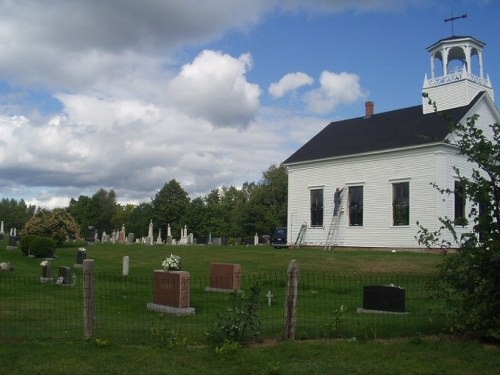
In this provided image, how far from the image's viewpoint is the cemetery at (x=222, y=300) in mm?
9906

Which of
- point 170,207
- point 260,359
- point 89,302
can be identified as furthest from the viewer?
point 170,207

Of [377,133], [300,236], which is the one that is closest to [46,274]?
[300,236]

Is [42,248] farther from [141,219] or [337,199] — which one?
[141,219]

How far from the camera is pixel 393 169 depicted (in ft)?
104

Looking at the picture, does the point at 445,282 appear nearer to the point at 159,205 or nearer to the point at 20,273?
the point at 20,273

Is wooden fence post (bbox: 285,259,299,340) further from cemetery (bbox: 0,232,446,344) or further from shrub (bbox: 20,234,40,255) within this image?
shrub (bbox: 20,234,40,255)

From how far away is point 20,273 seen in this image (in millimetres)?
21469

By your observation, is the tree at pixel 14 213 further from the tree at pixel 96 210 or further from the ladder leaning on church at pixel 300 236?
the ladder leaning on church at pixel 300 236

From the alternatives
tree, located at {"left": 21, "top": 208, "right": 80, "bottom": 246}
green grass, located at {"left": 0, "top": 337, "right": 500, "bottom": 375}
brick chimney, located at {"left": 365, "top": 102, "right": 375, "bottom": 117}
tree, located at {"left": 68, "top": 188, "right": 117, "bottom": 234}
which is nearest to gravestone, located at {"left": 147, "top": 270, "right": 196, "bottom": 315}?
green grass, located at {"left": 0, "top": 337, "right": 500, "bottom": 375}

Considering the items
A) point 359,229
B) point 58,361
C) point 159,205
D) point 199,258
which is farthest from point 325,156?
point 159,205

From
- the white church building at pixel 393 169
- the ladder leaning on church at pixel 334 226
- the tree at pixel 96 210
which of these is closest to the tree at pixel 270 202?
the white church building at pixel 393 169

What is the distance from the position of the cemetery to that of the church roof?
8726mm

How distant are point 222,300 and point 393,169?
18407mm

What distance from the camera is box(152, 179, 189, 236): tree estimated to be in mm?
85812
